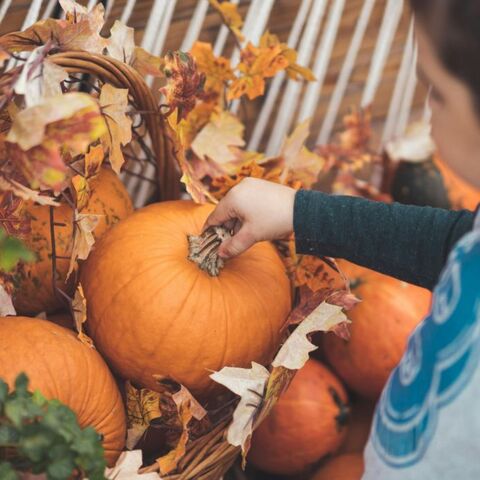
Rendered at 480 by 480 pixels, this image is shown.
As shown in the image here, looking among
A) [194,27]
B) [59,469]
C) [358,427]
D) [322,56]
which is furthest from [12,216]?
[322,56]

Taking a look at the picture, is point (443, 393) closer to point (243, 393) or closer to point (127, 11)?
point (243, 393)

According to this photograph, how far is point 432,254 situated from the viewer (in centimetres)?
80

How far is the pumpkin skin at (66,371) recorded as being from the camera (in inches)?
27.5

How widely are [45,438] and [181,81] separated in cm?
41

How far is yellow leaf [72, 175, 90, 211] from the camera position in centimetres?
76

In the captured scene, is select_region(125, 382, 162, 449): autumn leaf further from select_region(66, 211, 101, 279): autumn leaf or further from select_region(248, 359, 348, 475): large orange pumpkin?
select_region(248, 359, 348, 475): large orange pumpkin

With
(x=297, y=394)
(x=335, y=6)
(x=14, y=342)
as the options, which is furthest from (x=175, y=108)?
(x=335, y=6)

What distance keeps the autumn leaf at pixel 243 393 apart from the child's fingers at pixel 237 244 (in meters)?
0.13

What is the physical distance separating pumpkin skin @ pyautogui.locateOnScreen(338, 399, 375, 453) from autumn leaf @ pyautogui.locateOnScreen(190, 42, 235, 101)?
0.47m

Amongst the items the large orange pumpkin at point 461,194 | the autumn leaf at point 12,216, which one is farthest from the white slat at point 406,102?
the autumn leaf at point 12,216

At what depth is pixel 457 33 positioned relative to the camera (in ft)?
1.72

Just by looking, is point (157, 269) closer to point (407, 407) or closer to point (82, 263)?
point (82, 263)

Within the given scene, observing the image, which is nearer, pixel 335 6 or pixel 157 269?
pixel 157 269

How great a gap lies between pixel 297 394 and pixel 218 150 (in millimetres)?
320
